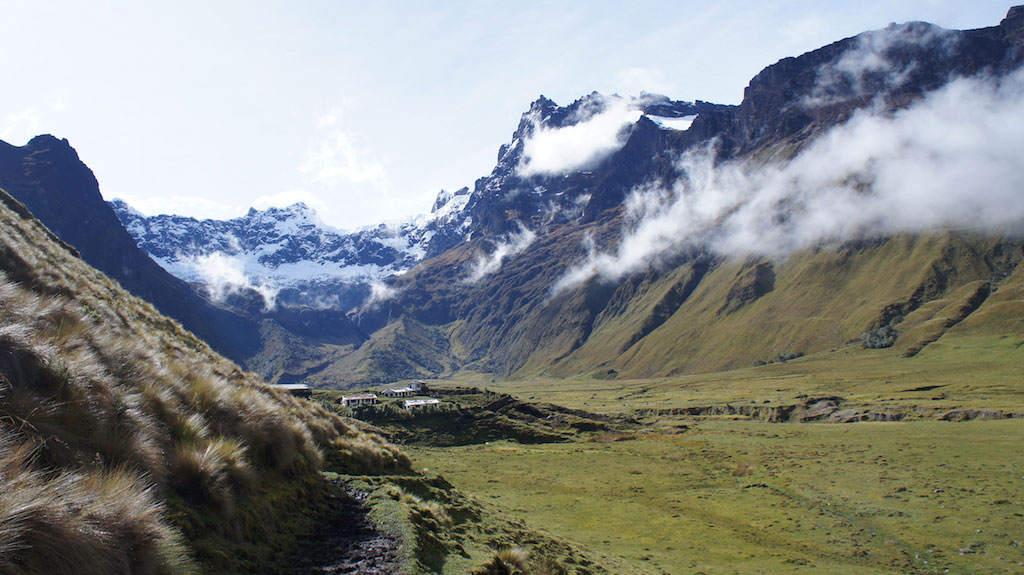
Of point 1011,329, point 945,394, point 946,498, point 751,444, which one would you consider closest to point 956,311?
point 1011,329

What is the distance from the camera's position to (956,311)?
184 metres

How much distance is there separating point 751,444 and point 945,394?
57246 millimetres

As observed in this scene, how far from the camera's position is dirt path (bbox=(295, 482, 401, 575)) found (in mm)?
9438

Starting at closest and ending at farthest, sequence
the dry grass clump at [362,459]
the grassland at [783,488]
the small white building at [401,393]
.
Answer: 1. the dry grass clump at [362,459]
2. the grassland at [783,488]
3. the small white building at [401,393]

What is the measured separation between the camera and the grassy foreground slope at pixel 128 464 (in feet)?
14.5

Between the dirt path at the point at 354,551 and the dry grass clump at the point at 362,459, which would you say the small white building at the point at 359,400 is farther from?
the dirt path at the point at 354,551

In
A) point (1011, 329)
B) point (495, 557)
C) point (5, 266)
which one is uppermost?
point (5, 266)

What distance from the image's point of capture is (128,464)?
7152 mm

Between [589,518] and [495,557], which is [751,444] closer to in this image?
[589,518]

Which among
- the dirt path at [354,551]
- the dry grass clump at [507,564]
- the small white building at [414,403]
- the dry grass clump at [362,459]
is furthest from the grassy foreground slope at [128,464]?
the small white building at [414,403]

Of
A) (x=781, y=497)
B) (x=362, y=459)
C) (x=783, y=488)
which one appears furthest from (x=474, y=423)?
(x=362, y=459)

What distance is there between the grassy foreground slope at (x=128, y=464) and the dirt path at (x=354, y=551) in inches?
21.6

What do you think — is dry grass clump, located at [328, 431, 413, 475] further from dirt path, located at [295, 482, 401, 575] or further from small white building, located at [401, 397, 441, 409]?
small white building, located at [401, 397, 441, 409]

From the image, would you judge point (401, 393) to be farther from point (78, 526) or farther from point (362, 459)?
point (78, 526)
